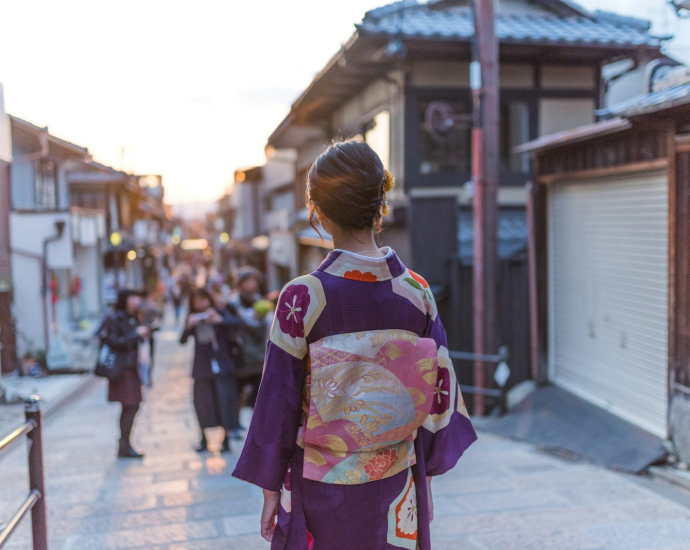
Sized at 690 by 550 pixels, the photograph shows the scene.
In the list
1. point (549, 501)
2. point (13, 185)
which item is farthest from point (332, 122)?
point (549, 501)

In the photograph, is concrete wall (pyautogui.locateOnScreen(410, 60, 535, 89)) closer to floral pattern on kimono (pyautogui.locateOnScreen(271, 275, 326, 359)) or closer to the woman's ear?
the woman's ear

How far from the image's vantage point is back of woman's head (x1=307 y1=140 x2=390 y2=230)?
2176mm

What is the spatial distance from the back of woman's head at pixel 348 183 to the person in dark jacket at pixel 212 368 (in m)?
5.03

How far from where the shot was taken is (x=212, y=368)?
7.09 meters

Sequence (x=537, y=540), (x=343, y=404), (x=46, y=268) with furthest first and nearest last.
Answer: (x=46, y=268), (x=537, y=540), (x=343, y=404)

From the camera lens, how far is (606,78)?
12.0 meters

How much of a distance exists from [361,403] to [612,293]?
600cm

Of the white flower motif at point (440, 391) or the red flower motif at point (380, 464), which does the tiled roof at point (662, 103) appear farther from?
the red flower motif at point (380, 464)

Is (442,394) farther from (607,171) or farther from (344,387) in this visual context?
(607,171)

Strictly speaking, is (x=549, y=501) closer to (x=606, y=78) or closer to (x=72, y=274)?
(x=606, y=78)

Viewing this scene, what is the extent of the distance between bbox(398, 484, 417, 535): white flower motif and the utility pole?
262 inches

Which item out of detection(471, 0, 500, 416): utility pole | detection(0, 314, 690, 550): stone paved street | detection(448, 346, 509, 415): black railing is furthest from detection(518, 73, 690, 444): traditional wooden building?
detection(0, 314, 690, 550): stone paved street

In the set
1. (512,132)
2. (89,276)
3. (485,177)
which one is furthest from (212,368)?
(89,276)

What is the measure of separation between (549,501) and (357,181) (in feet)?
11.7
